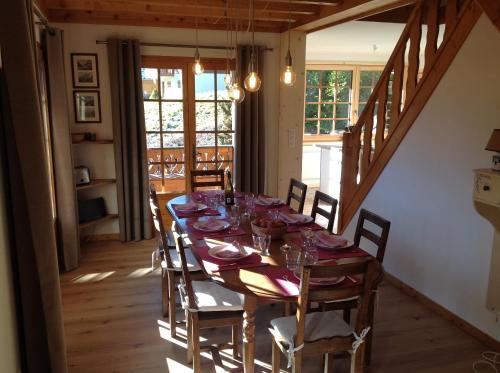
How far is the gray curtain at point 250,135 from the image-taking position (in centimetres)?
516

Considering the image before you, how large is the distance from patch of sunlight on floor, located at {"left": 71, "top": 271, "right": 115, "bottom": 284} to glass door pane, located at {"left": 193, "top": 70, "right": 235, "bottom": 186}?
5.90 ft

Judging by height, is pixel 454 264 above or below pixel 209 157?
below

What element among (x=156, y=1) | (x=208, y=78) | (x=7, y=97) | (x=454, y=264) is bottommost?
(x=454, y=264)

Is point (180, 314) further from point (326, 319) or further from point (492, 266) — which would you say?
point (492, 266)

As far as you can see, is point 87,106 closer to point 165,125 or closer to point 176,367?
point 165,125

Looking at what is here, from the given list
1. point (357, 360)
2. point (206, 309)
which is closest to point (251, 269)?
point (206, 309)

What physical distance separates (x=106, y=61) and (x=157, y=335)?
3.14 m

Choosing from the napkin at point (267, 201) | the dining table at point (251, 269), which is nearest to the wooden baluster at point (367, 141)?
the napkin at point (267, 201)

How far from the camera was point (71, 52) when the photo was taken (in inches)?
186

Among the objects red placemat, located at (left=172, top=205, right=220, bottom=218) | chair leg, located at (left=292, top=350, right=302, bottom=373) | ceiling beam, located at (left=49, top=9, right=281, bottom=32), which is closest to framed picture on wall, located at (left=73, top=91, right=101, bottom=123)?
ceiling beam, located at (left=49, top=9, right=281, bottom=32)

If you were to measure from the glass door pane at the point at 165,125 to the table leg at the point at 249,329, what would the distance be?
10.9 feet

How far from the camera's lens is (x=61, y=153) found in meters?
4.14

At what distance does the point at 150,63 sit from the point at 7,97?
3.37m

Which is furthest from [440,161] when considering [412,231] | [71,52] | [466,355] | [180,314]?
[71,52]
